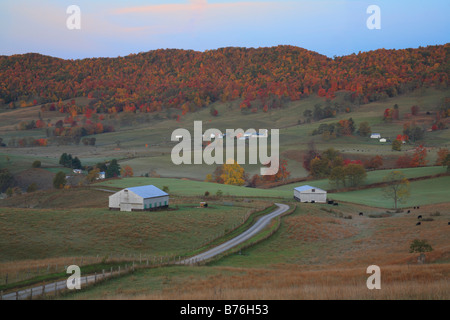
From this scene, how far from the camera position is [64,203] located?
81.6 metres

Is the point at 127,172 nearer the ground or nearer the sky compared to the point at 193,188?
nearer the sky

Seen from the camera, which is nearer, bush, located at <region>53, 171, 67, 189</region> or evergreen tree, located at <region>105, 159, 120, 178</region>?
bush, located at <region>53, 171, 67, 189</region>

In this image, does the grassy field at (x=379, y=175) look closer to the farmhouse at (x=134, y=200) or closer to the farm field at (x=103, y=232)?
the farmhouse at (x=134, y=200)

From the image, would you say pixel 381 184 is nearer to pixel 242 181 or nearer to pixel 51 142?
pixel 242 181

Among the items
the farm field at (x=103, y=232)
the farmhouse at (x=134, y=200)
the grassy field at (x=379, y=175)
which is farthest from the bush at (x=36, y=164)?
the farm field at (x=103, y=232)

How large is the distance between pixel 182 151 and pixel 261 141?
93.3ft

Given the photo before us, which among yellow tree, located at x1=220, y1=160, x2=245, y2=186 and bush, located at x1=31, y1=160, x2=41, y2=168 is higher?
bush, located at x1=31, y1=160, x2=41, y2=168

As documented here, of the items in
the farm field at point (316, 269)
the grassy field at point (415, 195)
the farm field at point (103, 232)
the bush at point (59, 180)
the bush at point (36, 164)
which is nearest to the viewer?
the farm field at point (316, 269)

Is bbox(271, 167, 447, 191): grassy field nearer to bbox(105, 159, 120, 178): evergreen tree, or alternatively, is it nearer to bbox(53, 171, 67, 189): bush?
bbox(105, 159, 120, 178): evergreen tree

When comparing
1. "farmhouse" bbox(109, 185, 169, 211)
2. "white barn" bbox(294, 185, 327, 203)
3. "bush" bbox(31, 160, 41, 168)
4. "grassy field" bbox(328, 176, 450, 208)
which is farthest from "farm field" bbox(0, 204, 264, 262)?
"bush" bbox(31, 160, 41, 168)

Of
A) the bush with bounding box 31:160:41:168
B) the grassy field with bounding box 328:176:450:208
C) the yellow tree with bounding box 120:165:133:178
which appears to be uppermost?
the bush with bounding box 31:160:41:168

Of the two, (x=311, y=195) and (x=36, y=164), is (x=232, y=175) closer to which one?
(x=311, y=195)

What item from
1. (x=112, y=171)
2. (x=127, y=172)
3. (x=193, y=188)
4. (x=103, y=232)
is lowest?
(x=193, y=188)


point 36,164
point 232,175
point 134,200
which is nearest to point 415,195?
point 232,175
